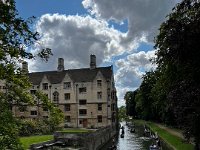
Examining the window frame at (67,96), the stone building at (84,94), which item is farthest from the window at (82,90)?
the window frame at (67,96)

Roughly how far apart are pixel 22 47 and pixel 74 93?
66.5 meters

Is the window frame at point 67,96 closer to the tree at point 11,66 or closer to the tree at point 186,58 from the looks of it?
the tree at point 186,58

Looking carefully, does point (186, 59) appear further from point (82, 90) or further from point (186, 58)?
point (82, 90)

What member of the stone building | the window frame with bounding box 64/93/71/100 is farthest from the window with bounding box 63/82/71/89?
the window frame with bounding box 64/93/71/100

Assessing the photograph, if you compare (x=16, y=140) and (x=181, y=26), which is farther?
(x=181, y=26)

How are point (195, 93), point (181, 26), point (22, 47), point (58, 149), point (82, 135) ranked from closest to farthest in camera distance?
point (22, 47) < point (195, 93) < point (181, 26) < point (58, 149) < point (82, 135)

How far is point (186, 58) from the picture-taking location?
2780 centimetres

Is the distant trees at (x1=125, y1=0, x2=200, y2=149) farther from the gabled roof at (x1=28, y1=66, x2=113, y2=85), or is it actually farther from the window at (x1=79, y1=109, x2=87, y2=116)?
the window at (x1=79, y1=109, x2=87, y2=116)

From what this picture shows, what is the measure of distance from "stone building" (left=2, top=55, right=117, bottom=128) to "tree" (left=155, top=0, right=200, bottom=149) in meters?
42.3

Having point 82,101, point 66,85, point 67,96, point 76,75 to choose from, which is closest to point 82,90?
point 82,101

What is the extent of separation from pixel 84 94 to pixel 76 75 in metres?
5.17

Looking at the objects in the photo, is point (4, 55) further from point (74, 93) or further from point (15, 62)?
point (74, 93)

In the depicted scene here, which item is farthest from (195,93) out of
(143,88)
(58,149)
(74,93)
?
(143,88)

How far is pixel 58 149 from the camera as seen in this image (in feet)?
127
